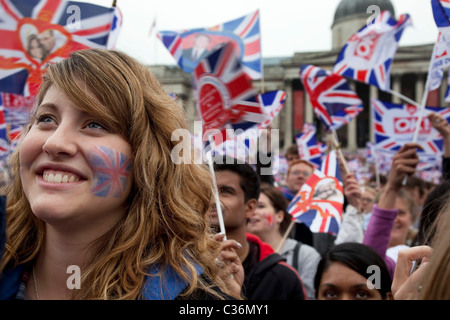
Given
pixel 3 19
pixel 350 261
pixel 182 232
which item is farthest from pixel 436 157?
pixel 182 232

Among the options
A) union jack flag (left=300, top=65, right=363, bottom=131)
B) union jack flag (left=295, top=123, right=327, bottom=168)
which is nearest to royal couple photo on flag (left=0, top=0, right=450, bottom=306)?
union jack flag (left=300, top=65, right=363, bottom=131)

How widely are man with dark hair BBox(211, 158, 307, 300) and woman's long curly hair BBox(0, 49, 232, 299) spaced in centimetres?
118

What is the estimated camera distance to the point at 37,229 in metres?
1.54

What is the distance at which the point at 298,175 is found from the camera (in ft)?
18.8

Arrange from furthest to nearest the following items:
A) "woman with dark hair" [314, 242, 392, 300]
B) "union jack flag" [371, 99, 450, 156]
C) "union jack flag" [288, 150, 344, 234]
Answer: "union jack flag" [371, 99, 450, 156] < "union jack flag" [288, 150, 344, 234] < "woman with dark hair" [314, 242, 392, 300]

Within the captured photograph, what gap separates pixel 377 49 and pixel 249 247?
3107mm

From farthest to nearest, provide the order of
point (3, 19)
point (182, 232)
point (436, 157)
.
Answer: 1. point (436, 157)
2. point (3, 19)
3. point (182, 232)

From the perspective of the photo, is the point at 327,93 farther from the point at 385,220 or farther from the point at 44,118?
the point at 44,118

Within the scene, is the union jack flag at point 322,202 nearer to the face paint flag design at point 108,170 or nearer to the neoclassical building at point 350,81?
the face paint flag design at point 108,170

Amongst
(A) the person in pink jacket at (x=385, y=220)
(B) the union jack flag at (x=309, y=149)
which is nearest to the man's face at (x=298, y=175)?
(A) the person in pink jacket at (x=385, y=220)

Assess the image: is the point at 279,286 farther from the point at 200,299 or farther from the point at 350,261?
the point at 200,299

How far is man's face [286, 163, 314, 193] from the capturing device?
5.67 metres

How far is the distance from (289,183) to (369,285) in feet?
11.3

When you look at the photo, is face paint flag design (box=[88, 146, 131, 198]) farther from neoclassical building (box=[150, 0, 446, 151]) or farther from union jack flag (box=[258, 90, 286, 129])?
neoclassical building (box=[150, 0, 446, 151])
